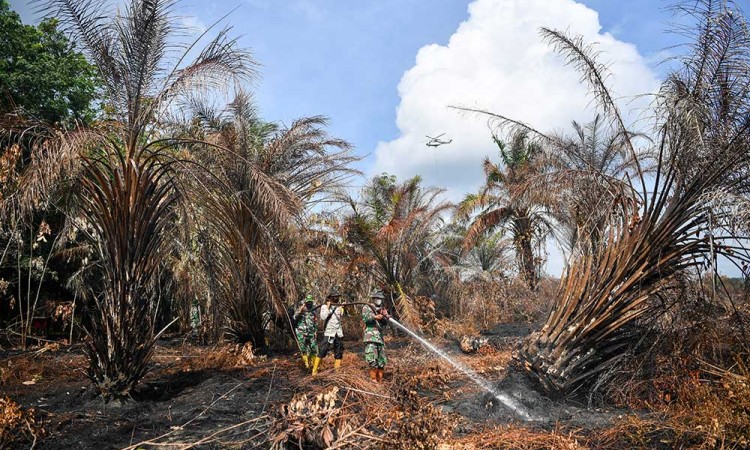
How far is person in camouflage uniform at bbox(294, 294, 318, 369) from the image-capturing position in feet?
32.6

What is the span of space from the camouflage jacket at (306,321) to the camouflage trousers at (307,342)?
0.06 meters

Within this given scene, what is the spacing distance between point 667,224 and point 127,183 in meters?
7.72

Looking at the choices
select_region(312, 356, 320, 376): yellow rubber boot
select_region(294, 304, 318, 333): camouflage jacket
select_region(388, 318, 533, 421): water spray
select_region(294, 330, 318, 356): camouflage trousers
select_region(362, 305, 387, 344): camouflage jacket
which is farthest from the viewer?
select_region(294, 304, 318, 333): camouflage jacket

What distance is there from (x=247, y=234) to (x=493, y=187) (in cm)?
1109

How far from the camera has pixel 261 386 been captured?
333 inches

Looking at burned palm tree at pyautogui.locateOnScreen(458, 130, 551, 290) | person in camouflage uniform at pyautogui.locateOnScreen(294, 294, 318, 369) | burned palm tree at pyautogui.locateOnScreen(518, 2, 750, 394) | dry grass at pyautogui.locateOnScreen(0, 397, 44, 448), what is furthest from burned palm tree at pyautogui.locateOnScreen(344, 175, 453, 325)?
dry grass at pyautogui.locateOnScreen(0, 397, 44, 448)

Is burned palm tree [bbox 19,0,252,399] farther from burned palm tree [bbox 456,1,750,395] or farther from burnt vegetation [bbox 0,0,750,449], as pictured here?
burned palm tree [bbox 456,1,750,395]

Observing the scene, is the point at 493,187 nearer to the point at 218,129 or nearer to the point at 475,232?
the point at 475,232

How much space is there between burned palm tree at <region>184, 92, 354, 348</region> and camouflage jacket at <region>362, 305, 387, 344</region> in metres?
1.56

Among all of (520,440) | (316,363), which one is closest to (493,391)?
(520,440)

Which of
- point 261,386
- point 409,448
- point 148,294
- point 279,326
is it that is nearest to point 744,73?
point 409,448

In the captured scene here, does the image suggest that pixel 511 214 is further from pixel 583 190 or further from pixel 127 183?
pixel 127 183

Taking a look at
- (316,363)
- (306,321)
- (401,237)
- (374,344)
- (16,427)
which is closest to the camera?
(16,427)

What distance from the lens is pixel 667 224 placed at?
7.51m
